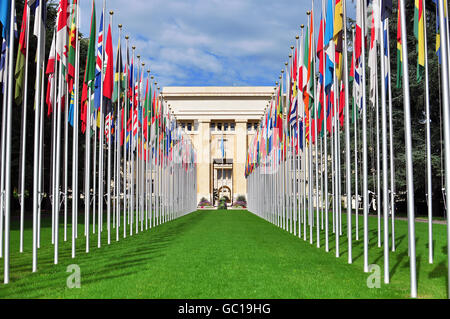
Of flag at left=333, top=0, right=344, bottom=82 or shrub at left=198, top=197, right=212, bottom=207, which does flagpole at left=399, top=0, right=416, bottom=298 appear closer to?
flag at left=333, top=0, right=344, bottom=82

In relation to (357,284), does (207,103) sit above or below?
above

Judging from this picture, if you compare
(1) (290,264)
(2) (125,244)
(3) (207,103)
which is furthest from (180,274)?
(3) (207,103)

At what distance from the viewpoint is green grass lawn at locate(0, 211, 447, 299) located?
328 inches

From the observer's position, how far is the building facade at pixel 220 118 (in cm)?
8381

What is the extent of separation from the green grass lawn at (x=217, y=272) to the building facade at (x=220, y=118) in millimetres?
66629

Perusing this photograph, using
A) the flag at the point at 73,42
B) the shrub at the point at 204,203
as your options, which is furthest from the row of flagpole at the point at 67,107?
the shrub at the point at 204,203

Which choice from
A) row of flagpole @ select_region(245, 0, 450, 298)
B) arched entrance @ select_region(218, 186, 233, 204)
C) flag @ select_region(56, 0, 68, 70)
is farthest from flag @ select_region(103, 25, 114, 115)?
arched entrance @ select_region(218, 186, 233, 204)

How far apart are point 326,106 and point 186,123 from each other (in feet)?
239

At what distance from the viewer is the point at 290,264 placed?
1212 centimetres

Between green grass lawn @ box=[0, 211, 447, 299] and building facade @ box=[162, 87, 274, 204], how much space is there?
219ft

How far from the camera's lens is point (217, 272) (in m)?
10.7

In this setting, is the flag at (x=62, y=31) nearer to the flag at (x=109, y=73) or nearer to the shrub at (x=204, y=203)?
the flag at (x=109, y=73)

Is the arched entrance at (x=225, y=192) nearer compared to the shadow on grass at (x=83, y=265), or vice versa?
the shadow on grass at (x=83, y=265)

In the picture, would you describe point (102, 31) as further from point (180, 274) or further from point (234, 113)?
point (234, 113)
